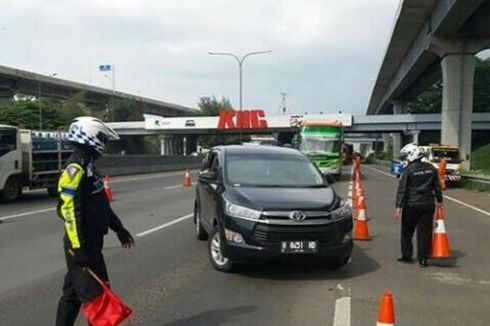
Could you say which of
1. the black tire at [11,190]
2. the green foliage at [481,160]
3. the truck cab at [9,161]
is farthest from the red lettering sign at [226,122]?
the truck cab at [9,161]

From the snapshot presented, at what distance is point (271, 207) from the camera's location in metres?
8.05

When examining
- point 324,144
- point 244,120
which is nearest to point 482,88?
point 244,120

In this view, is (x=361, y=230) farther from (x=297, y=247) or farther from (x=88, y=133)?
(x=88, y=133)

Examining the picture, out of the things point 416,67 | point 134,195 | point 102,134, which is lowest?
point 134,195

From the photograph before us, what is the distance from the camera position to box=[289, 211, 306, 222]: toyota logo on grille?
8.00 meters

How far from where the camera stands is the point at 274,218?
26.3ft

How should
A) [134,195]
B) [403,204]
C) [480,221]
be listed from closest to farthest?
[403,204] → [480,221] → [134,195]

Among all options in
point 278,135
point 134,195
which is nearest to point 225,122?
point 278,135

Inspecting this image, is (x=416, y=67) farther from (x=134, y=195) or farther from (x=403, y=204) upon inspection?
(x=403, y=204)

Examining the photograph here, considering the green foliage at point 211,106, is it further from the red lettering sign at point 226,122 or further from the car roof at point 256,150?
the car roof at point 256,150

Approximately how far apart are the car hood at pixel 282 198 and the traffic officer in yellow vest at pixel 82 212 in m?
3.30

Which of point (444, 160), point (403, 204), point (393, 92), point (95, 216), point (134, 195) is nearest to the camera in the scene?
point (95, 216)

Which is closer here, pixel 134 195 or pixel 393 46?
pixel 134 195

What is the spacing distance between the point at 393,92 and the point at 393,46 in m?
23.6
